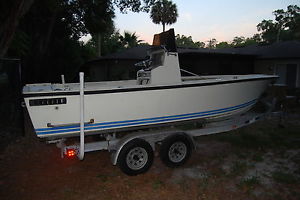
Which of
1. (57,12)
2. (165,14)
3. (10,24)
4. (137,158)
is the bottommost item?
(137,158)

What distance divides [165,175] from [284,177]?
251 centimetres

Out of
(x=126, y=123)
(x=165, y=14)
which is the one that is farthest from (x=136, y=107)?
(x=165, y=14)

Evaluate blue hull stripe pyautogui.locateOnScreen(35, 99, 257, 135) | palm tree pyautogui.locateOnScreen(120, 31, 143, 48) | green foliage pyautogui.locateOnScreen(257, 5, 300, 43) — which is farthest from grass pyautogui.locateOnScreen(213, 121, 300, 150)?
green foliage pyautogui.locateOnScreen(257, 5, 300, 43)

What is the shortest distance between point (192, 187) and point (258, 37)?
7637cm

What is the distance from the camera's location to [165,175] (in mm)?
5191

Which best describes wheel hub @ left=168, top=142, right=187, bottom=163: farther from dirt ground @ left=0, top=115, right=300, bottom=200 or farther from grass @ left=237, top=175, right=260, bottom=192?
grass @ left=237, top=175, right=260, bottom=192

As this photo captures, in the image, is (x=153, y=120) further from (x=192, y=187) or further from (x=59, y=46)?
(x=59, y=46)

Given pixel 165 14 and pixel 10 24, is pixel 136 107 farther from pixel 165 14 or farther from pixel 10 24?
pixel 165 14

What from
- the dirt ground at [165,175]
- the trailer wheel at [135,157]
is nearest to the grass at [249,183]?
the dirt ground at [165,175]

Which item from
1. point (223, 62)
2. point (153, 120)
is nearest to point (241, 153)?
point (153, 120)

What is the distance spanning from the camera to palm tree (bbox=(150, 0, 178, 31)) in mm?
39562

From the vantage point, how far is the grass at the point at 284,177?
4812mm

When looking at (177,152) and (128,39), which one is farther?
(128,39)

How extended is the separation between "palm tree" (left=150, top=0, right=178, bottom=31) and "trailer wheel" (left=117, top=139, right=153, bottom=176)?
124ft
